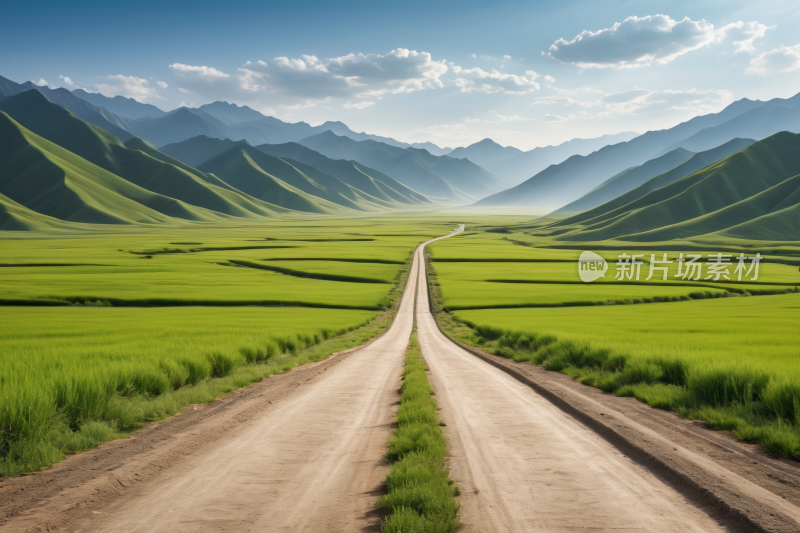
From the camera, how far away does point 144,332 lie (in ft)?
95.7

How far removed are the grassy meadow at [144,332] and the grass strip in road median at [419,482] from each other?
7.85m

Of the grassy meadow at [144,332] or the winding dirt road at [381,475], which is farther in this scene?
the grassy meadow at [144,332]

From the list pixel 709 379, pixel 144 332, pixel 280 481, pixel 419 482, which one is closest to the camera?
pixel 419 482

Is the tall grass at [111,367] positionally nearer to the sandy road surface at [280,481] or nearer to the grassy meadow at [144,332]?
the grassy meadow at [144,332]

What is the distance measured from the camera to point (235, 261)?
339 ft

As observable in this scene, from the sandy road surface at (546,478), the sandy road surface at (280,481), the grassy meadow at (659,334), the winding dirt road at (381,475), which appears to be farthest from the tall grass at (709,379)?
the sandy road surface at (280,481)

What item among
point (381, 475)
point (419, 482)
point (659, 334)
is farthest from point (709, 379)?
point (659, 334)

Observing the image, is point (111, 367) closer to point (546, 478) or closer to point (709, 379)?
point (546, 478)

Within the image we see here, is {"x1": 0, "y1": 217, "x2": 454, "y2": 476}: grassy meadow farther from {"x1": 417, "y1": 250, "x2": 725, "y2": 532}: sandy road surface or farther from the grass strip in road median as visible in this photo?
{"x1": 417, "y1": 250, "x2": 725, "y2": 532}: sandy road surface

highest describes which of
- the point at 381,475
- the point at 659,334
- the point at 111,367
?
the point at 659,334

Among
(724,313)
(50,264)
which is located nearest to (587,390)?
(724,313)

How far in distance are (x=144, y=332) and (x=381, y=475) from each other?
2625 cm

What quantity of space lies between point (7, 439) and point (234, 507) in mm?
6483

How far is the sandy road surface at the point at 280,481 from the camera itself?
715 cm
